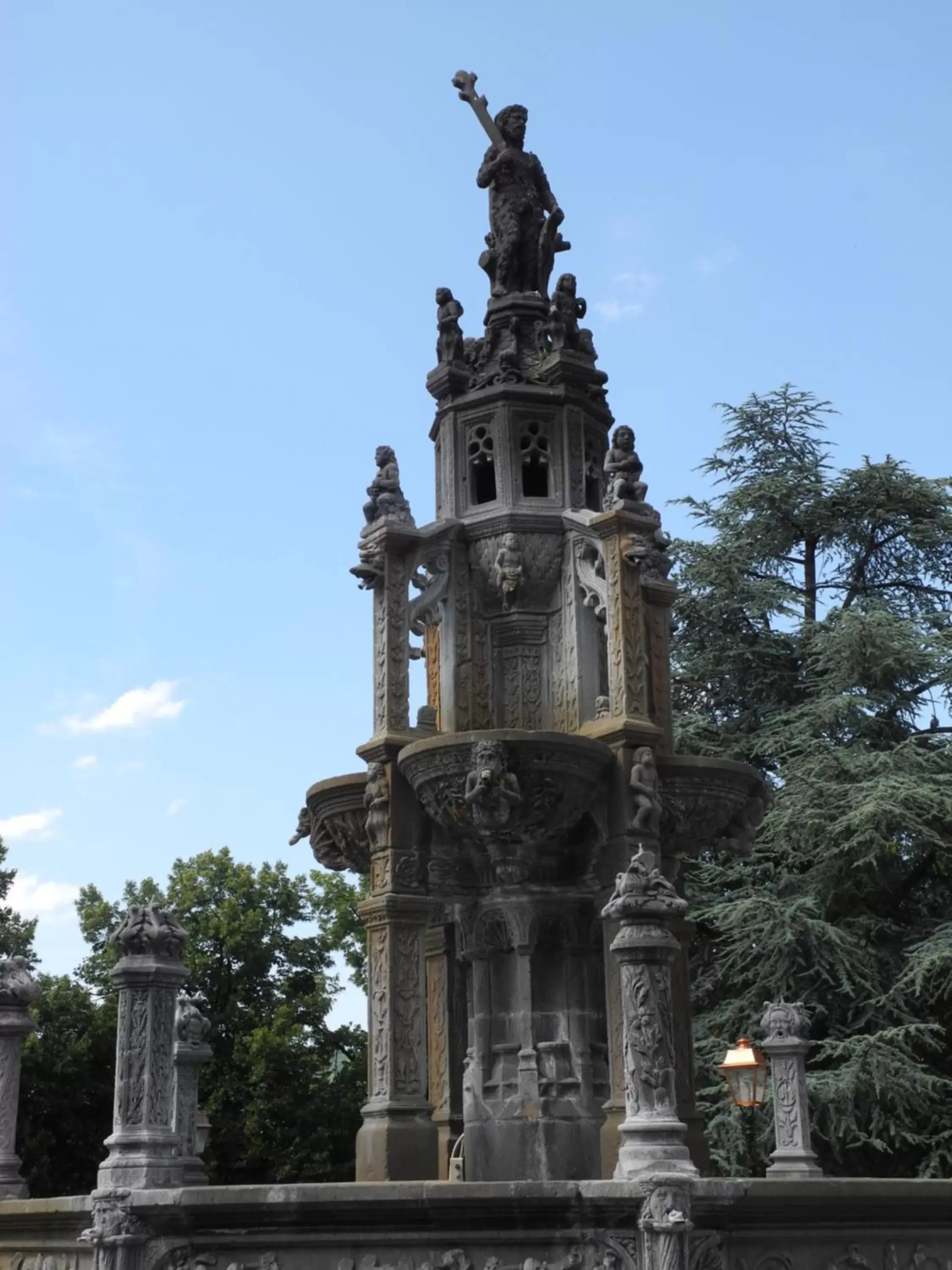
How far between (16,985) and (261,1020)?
22.2 m

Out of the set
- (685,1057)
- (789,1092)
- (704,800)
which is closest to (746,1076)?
(789,1092)

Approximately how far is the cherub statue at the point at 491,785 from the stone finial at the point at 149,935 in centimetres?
242

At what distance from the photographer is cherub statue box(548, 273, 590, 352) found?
15.0 metres

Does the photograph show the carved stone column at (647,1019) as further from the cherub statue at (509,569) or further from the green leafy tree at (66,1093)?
the green leafy tree at (66,1093)

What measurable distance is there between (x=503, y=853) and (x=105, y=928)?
2773cm

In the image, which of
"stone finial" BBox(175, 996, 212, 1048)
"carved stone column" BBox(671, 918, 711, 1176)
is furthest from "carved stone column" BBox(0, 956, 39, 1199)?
"carved stone column" BBox(671, 918, 711, 1176)

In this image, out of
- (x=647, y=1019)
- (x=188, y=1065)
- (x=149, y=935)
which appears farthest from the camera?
(x=188, y=1065)

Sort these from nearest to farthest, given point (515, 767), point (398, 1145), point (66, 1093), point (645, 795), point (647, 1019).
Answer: point (647, 1019) → point (398, 1145) → point (515, 767) → point (645, 795) → point (66, 1093)

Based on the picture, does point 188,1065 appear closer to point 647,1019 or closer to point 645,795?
point 645,795

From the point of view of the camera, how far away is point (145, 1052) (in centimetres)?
1111

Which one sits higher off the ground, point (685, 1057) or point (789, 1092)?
point (685, 1057)

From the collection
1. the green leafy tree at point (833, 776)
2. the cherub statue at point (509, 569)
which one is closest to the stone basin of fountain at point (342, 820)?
the cherub statue at point (509, 569)

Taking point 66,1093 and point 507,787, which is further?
point 66,1093

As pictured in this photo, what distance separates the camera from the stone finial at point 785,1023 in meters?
16.3
